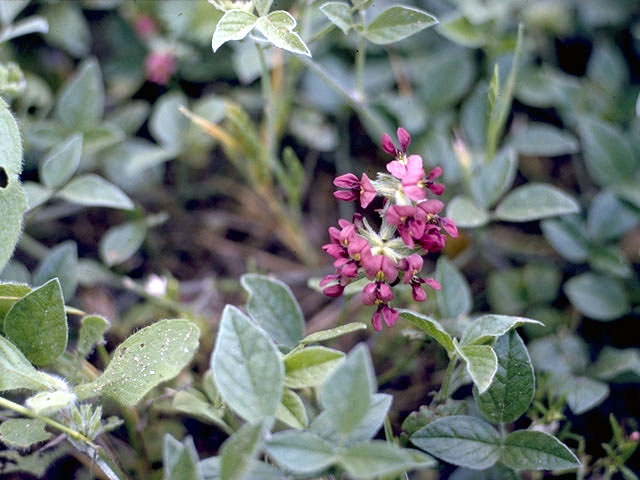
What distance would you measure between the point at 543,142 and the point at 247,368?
187cm

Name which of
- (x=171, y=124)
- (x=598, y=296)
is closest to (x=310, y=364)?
(x=598, y=296)

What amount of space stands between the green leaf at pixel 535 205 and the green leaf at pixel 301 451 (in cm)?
122

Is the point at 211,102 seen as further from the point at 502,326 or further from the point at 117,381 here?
the point at 502,326

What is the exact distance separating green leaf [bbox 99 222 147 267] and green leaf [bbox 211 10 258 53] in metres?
1.14

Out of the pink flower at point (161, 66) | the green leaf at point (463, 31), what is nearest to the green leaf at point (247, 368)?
the green leaf at point (463, 31)

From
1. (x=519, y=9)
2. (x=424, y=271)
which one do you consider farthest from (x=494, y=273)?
(x=519, y=9)

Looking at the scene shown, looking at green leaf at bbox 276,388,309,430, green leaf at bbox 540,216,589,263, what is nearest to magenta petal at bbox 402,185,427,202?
green leaf at bbox 276,388,309,430

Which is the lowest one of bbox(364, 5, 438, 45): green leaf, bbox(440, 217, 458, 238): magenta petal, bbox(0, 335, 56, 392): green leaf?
bbox(0, 335, 56, 392): green leaf

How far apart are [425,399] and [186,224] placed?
145 centimetres

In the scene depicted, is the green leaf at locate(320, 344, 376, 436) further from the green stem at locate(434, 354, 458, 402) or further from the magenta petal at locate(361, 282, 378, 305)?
the green stem at locate(434, 354, 458, 402)

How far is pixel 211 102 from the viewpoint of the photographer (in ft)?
8.86

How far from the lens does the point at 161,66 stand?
117 inches

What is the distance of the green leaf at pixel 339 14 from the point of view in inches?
75.9

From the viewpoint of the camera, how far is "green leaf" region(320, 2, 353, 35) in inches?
75.9
